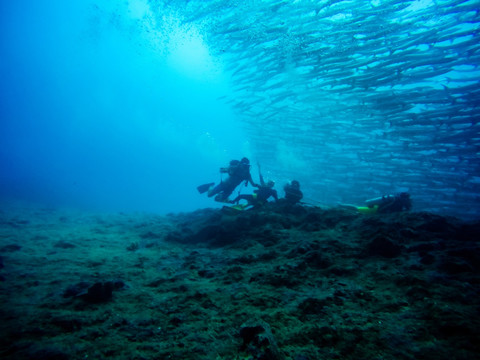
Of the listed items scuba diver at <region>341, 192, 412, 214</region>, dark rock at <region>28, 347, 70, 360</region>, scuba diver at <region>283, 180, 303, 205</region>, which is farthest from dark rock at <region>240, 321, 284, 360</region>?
scuba diver at <region>283, 180, 303, 205</region>

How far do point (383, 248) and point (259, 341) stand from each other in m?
2.26

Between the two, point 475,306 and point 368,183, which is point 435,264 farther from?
point 368,183

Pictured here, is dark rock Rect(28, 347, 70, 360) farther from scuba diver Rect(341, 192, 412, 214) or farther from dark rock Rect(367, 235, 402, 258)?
scuba diver Rect(341, 192, 412, 214)

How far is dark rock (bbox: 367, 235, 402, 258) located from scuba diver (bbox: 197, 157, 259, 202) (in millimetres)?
5186

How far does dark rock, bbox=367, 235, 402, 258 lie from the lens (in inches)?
127

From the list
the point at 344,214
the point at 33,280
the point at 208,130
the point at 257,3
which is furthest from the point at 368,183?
the point at 208,130

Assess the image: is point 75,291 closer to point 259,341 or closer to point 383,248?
point 259,341

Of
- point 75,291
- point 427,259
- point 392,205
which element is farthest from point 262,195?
point 75,291

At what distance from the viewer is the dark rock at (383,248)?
10.6ft

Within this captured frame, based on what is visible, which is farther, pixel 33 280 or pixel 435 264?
pixel 33 280

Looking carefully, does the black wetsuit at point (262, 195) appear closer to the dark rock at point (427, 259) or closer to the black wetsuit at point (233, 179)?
the black wetsuit at point (233, 179)

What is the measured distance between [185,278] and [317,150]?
70.7ft

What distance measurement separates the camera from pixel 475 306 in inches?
82.6

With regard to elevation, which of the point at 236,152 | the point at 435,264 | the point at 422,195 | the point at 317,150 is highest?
the point at 236,152
